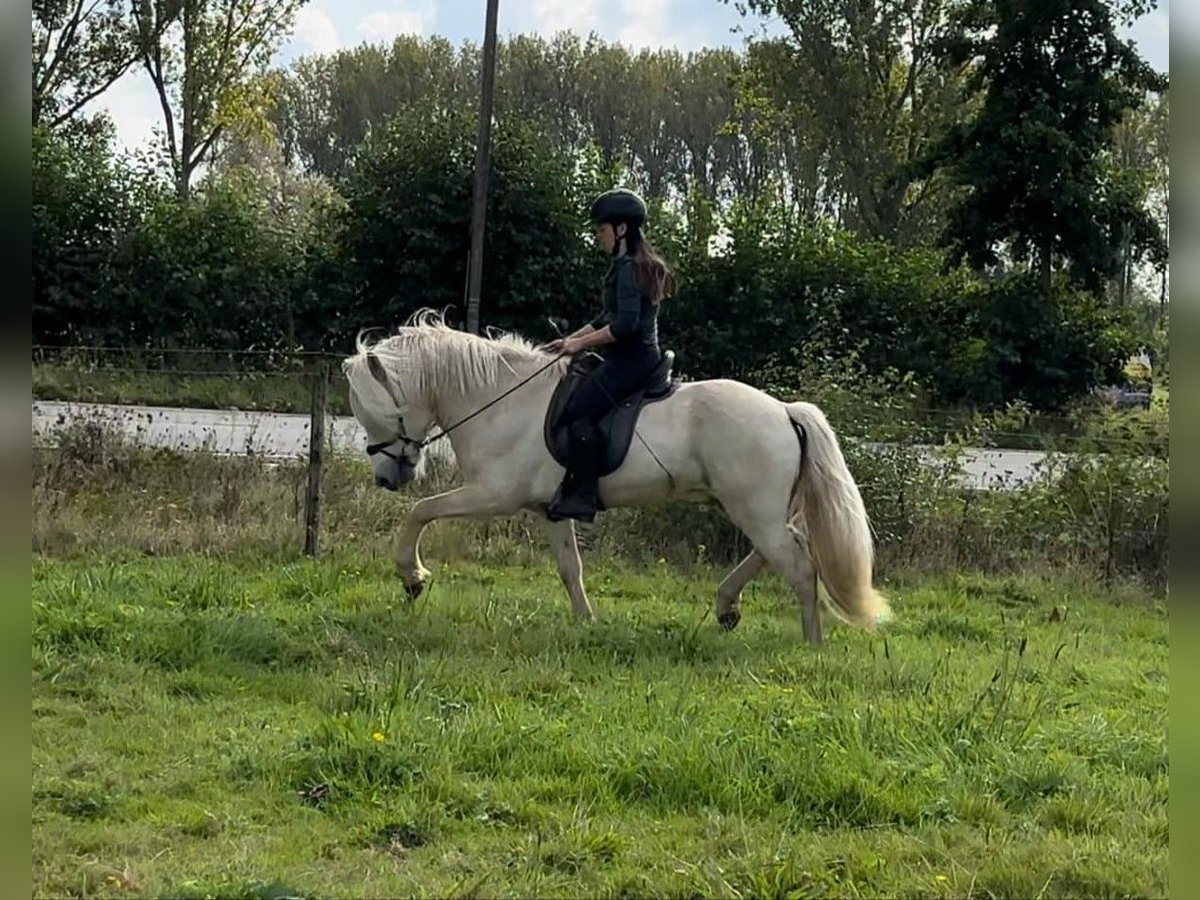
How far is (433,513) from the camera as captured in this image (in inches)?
297

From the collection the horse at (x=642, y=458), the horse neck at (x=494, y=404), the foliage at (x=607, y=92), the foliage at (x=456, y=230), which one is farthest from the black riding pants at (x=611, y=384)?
the foliage at (x=607, y=92)

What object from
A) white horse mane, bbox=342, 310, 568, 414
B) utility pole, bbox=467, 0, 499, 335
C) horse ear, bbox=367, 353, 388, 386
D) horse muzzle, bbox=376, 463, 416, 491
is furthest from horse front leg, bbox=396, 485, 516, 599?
utility pole, bbox=467, 0, 499, 335

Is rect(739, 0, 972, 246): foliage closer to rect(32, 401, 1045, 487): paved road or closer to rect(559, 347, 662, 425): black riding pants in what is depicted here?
rect(32, 401, 1045, 487): paved road

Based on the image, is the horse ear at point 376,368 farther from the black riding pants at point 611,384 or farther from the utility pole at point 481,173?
the utility pole at point 481,173

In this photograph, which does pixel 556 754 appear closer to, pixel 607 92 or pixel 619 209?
pixel 619 209

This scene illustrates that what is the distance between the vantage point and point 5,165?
6.75 ft

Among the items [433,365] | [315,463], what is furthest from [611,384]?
[315,463]

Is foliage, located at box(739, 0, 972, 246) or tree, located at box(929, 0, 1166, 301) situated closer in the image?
tree, located at box(929, 0, 1166, 301)

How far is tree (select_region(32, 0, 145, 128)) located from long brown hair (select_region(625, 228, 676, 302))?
2851cm

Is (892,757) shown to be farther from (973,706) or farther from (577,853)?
(577,853)

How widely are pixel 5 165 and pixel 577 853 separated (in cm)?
276

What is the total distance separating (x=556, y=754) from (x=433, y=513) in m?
3.02

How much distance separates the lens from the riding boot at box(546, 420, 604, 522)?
7.38 meters

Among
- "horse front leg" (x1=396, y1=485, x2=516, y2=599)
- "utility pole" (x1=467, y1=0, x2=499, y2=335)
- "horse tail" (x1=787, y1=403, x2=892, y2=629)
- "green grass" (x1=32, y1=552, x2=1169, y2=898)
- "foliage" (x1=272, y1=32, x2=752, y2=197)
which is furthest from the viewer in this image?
"foliage" (x1=272, y1=32, x2=752, y2=197)
